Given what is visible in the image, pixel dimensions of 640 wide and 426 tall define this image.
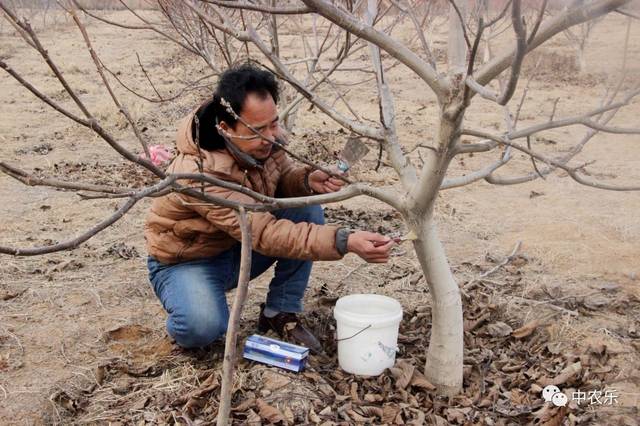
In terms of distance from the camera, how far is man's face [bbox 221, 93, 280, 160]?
248cm

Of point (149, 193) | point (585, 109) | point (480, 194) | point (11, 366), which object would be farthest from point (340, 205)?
point (585, 109)

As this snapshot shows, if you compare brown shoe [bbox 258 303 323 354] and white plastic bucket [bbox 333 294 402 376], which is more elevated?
white plastic bucket [bbox 333 294 402 376]

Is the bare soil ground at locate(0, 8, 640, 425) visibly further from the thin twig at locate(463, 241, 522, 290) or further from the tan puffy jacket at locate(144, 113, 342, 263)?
the tan puffy jacket at locate(144, 113, 342, 263)

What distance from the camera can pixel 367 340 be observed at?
2.49 metres

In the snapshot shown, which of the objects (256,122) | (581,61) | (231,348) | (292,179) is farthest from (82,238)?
(581,61)

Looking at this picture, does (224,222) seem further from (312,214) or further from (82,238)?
(82,238)

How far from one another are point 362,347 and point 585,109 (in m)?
7.44

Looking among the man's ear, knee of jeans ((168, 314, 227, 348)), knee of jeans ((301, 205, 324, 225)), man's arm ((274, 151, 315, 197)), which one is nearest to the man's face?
the man's ear

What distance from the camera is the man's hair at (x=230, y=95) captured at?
2.50 m

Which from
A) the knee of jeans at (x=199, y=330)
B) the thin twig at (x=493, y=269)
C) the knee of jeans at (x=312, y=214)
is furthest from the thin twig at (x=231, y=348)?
the thin twig at (x=493, y=269)

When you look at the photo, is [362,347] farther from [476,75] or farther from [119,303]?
[119,303]

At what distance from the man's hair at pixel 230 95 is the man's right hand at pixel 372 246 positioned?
2.24 ft

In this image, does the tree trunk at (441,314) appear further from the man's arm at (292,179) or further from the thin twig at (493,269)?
the thin twig at (493,269)

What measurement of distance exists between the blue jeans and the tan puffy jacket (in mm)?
65
